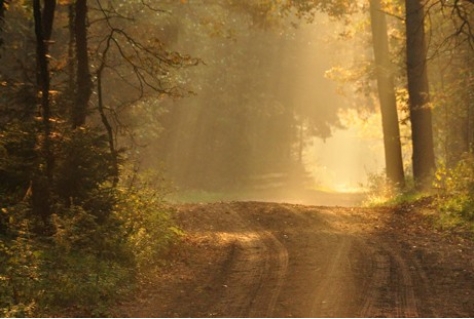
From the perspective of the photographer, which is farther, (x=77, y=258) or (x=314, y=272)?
(x=314, y=272)

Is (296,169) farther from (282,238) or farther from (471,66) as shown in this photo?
(282,238)

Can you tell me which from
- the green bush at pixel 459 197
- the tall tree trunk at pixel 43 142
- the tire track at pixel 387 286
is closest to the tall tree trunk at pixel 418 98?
the green bush at pixel 459 197

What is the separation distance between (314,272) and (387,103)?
13.0 metres

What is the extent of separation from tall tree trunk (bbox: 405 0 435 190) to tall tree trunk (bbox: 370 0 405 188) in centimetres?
266

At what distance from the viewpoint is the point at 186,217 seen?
46.1ft

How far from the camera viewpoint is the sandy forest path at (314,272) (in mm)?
7336

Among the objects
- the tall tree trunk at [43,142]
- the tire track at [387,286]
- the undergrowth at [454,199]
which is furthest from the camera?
the undergrowth at [454,199]

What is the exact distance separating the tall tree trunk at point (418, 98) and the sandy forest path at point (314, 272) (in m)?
4.17

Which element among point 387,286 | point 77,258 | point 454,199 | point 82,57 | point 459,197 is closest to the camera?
point 387,286

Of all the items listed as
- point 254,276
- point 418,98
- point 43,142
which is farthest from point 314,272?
point 418,98

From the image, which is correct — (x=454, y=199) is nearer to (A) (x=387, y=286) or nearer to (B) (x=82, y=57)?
(A) (x=387, y=286)

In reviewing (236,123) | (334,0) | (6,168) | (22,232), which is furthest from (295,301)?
(236,123)

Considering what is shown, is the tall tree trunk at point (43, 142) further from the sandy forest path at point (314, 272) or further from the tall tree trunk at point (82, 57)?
the sandy forest path at point (314, 272)

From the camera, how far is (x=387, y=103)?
Answer: 20.5m
